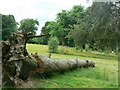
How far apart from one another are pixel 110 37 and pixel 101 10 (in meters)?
1.33

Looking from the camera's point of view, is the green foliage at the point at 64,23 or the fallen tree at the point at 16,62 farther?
the green foliage at the point at 64,23

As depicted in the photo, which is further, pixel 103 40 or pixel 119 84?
pixel 103 40

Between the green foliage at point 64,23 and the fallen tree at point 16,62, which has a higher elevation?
the green foliage at point 64,23

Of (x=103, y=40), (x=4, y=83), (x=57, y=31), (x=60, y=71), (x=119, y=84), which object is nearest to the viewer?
(x=4, y=83)

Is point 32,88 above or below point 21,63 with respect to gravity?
below

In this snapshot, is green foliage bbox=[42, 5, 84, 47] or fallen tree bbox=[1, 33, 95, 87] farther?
green foliage bbox=[42, 5, 84, 47]

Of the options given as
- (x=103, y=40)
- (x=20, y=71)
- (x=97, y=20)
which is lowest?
(x=20, y=71)

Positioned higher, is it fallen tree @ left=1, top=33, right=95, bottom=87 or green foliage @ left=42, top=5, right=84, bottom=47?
green foliage @ left=42, top=5, right=84, bottom=47

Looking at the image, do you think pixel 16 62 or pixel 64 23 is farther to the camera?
pixel 64 23

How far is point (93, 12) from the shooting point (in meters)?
12.3

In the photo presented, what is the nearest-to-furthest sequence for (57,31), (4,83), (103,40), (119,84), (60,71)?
(4,83) < (119,84) < (60,71) < (103,40) < (57,31)

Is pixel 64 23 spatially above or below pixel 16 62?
above

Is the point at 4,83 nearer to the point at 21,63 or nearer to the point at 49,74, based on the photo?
the point at 21,63

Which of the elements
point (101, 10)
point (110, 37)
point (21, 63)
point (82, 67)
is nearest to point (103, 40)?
point (110, 37)
